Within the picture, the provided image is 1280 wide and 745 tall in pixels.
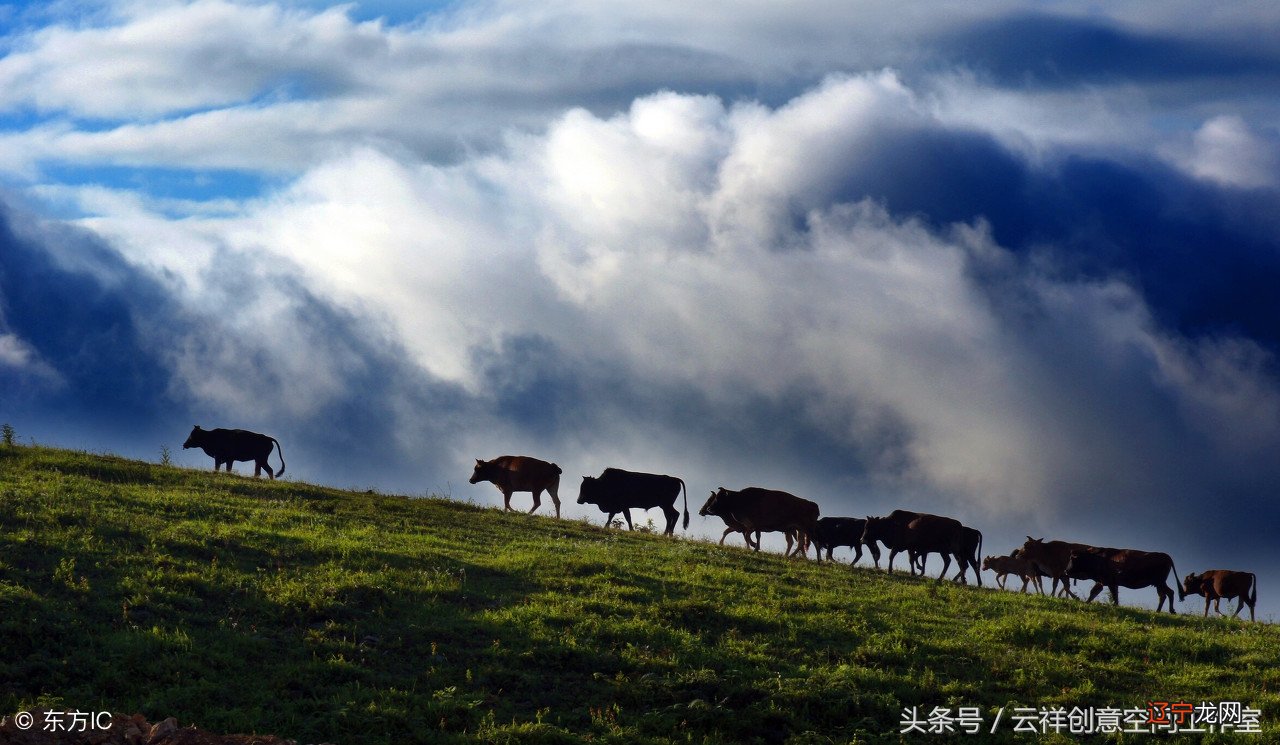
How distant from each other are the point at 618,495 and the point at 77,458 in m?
15.0

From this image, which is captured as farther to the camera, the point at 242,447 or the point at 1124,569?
the point at 242,447

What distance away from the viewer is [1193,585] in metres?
34.0

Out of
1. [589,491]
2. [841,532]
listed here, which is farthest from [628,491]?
[841,532]

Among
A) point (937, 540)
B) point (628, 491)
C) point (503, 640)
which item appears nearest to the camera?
point (503, 640)

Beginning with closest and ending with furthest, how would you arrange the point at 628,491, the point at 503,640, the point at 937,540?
1. the point at 503,640
2. the point at 937,540
3. the point at 628,491

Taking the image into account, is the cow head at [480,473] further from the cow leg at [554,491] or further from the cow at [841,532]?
the cow at [841,532]

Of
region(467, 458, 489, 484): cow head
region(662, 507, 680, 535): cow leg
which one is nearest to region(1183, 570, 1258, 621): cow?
region(662, 507, 680, 535): cow leg

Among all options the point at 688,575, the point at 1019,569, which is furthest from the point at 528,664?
the point at 1019,569

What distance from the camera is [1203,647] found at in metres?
19.9

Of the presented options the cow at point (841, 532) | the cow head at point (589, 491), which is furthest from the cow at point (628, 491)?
the cow at point (841, 532)

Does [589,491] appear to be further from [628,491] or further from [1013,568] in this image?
[1013,568]

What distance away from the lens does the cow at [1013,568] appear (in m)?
31.6

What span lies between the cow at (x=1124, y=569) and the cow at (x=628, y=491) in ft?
37.1

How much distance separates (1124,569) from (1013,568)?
2.98 meters
